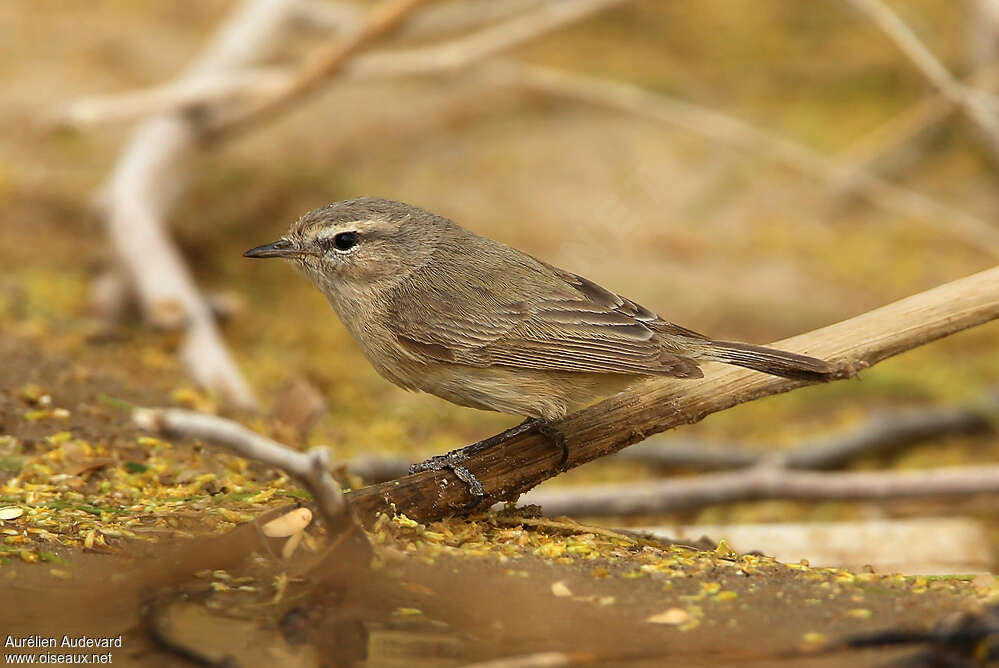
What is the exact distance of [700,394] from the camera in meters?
4.47

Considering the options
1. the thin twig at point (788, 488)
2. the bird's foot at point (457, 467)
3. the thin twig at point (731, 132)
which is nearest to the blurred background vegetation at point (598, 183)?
the thin twig at point (731, 132)

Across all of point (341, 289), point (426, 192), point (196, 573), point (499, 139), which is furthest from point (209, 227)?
point (196, 573)

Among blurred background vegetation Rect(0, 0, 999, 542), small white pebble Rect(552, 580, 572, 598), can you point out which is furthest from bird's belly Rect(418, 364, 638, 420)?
blurred background vegetation Rect(0, 0, 999, 542)

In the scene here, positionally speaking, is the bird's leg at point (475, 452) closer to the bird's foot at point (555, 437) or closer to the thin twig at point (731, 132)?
the bird's foot at point (555, 437)

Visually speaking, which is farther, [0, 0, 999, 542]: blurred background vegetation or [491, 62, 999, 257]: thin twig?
[0, 0, 999, 542]: blurred background vegetation

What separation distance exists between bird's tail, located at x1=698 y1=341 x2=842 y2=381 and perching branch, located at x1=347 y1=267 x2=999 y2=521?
111mm

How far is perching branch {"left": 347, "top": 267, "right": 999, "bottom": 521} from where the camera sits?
4.27 metres

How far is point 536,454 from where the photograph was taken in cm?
445

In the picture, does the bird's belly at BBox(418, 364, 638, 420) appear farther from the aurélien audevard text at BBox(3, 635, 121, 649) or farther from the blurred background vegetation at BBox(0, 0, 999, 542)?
the blurred background vegetation at BBox(0, 0, 999, 542)

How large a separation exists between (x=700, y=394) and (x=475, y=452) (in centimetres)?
91

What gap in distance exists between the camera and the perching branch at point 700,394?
4.27 metres

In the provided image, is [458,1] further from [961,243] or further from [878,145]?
[961,243]

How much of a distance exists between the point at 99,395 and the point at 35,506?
4.56 feet

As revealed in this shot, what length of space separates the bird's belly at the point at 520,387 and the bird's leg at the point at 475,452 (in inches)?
2.3
